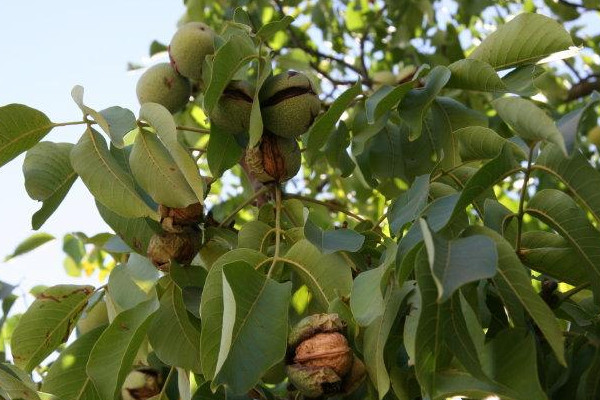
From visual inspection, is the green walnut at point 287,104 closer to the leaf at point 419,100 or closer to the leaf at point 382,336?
the leaf at point 419,100

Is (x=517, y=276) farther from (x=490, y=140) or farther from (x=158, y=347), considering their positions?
(x=158, y=347)

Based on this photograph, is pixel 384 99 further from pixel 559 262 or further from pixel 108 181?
pixel 108 181

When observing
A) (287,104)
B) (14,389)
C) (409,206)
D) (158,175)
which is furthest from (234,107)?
(14,389)

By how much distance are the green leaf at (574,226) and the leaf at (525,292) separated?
183 millimetres

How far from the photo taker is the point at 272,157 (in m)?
1.61

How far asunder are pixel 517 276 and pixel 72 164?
81 centimetres

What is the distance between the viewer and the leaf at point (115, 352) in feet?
4.45

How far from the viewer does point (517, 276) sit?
3.55 ft

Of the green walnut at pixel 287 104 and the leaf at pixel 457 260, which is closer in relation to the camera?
the leaf at pixel 457 260

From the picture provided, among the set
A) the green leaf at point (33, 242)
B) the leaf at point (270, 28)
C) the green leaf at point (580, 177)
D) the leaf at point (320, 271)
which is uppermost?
the leaf at point (270, 28)

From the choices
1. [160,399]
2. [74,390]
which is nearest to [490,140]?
[160,399]

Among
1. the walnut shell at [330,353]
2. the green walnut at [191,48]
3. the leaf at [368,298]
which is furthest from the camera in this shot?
the green walnut at [191,48]

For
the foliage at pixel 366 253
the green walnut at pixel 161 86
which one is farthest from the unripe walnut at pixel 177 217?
the green walnut at pixel 161 86

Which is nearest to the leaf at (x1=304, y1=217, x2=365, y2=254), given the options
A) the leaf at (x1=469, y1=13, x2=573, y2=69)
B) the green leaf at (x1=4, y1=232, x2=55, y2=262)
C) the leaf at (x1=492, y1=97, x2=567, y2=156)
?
the leaf at (x1=492, y1=97, x2=567, y2=156)
